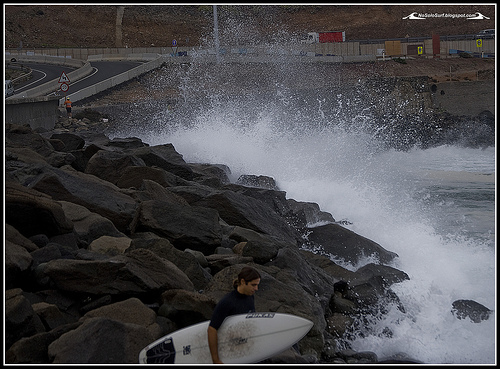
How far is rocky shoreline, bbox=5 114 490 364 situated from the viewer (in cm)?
493

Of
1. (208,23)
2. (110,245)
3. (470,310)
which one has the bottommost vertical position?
(470,310)

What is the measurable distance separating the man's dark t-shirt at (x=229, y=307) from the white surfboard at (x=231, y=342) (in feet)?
0.13

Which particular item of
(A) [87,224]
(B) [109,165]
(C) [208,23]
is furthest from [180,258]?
(C) [208,23]

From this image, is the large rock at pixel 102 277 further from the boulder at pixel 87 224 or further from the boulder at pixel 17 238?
the boulder at pixel 87 224

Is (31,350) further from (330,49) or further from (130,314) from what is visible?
(330,49)

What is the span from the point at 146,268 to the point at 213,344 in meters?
1.33

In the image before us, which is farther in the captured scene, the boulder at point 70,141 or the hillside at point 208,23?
the hillside at point 208,23

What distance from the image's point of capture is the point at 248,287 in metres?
4.62

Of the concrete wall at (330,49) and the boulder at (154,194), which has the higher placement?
the concrete wall at (330,49)

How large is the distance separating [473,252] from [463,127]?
3050cm

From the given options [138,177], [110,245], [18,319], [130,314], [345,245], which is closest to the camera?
[18,319]

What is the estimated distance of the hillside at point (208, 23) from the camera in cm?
6731

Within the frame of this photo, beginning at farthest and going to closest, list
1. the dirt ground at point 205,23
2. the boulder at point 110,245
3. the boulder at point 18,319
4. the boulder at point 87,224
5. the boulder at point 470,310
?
the dirt ground at point 205,23 < the boulder at point 470,310 < the boulder at point 87,224 < the boulder at point 110,245 < the boulder at point 18,319

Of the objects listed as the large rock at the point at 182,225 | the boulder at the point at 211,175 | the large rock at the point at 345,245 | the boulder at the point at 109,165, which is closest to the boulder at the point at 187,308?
the large rock at the point at 182,225
